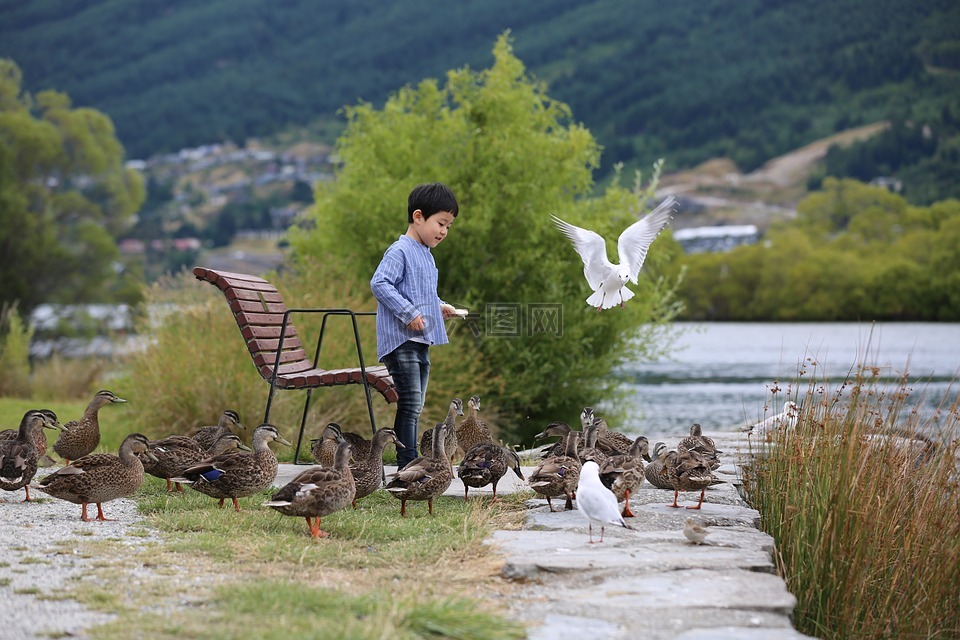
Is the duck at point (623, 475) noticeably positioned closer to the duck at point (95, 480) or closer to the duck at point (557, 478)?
the duck at point (557, 478)

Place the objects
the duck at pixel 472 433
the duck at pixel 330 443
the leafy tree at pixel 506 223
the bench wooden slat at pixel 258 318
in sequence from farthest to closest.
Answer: the leafy tree at pixel 506 223, the duck at pixel 472 433, the bench wooden slat at pixel 258 318, the duck at pixel 330 443

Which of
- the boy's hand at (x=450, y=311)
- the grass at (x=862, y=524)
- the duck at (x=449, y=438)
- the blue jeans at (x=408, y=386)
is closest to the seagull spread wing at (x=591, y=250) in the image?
the boy's hand at (x=450, y=311)

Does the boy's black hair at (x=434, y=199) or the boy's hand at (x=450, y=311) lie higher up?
the boy's black hair at (x=434, y=199)

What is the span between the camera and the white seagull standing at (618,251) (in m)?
8.60

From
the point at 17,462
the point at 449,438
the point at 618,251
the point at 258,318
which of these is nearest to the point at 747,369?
the point at 618,251

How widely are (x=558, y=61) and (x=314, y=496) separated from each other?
338 feet

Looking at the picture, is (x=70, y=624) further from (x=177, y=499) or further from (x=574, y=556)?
(x=177, y=499)

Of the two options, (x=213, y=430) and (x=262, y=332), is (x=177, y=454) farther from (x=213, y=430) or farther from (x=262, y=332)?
(x=262, y=332)

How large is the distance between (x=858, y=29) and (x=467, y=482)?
95.7 meters

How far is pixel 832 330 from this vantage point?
145ft

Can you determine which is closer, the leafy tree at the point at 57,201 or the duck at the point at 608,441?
the duck at the point at 608,441

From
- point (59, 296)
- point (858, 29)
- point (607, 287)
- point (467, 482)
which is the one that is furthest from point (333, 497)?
point (858, 29)

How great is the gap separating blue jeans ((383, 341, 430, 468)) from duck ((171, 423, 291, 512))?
3.89 ft

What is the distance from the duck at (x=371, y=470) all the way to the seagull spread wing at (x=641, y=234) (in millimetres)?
2950
